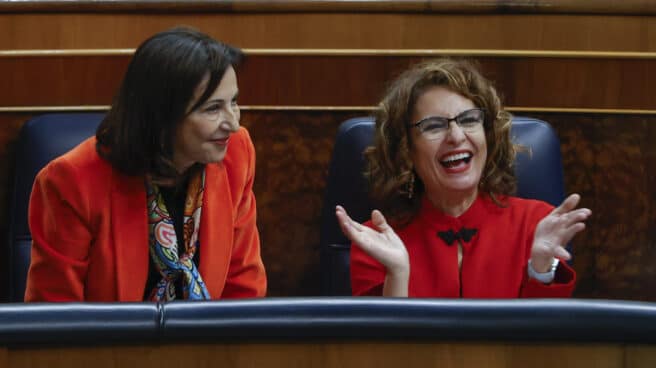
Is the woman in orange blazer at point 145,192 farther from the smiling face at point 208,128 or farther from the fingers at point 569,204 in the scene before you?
the fingers at point 569,204

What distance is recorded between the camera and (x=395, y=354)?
0.60 meters

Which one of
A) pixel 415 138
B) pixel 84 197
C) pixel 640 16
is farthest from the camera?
pixel 640 16

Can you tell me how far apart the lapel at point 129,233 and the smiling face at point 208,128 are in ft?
0.18

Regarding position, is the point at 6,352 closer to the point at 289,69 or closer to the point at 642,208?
the point at 289,69

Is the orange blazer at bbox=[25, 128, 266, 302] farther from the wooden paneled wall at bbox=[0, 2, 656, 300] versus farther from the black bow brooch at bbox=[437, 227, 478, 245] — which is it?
the wooden paneled wall at bbox=[0, 2, 656, 300]

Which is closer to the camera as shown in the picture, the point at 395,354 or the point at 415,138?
the point at 395,354

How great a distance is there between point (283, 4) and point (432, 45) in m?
0.21

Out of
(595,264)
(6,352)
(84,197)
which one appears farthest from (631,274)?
(6,352)

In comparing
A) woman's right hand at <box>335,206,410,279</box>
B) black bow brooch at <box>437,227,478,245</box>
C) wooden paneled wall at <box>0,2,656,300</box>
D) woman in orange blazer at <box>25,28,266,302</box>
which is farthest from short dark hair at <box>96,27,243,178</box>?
wooden paneled wall at <box>0,2,656,300</box>

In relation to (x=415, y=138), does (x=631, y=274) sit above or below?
below

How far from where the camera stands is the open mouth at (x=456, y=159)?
1045 mm

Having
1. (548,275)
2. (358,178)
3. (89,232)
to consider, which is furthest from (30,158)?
(548,275)

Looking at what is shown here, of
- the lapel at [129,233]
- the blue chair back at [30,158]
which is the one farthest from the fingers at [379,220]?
the blue chair back at [30,158]

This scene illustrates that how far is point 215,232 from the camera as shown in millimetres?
1021
